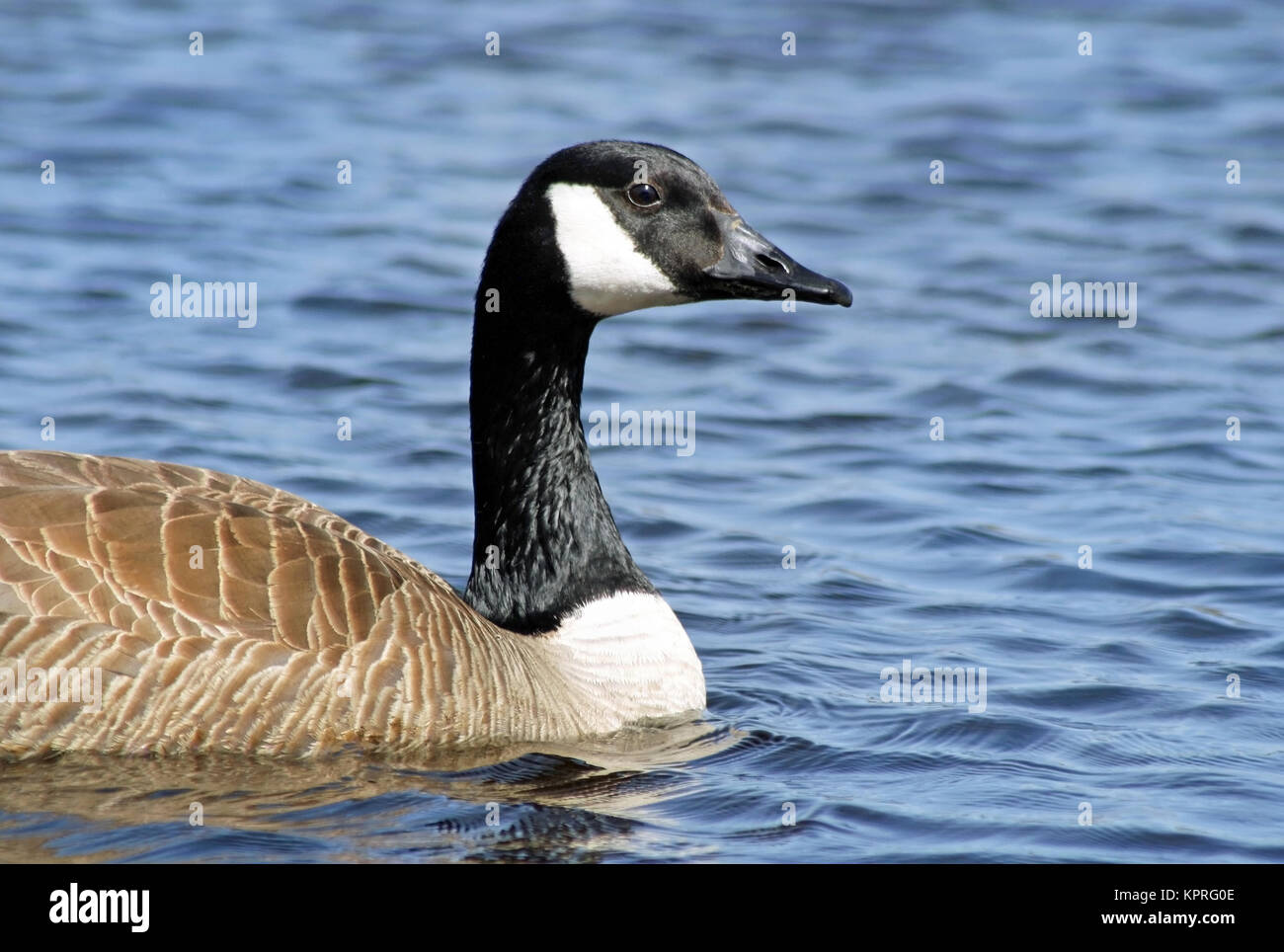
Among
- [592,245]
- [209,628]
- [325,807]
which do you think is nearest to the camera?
[325,807]

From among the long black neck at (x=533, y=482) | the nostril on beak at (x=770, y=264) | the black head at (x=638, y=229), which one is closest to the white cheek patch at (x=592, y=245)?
the black head at (x=638, y=229)

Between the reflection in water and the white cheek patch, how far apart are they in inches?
89.1

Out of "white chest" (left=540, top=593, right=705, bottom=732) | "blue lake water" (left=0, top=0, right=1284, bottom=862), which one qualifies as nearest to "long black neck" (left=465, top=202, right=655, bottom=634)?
"white chest" (left=540, top=593, right=705, bottom=732)

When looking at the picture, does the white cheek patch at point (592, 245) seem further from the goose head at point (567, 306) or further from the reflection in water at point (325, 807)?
the reflection in water at point (325, 807)

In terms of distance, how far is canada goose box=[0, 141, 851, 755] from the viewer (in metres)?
7.59

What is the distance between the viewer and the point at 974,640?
9992mm

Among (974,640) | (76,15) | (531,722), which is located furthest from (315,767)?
(76,15)

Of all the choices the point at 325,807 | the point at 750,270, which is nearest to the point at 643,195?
the point at 750,270

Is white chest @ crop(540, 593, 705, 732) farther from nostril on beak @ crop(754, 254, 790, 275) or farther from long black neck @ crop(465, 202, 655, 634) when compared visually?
nostril on beak @ crop(754, 254, 790, 275)

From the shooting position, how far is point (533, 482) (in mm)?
9117

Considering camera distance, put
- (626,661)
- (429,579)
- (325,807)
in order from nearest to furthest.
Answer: (325,807)
(429,579)
(626,661)

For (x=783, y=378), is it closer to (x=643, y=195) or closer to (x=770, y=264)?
(x=770, y=264)

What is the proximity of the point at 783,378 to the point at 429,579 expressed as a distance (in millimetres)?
6190

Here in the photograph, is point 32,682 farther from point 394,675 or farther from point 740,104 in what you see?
point 740,104
